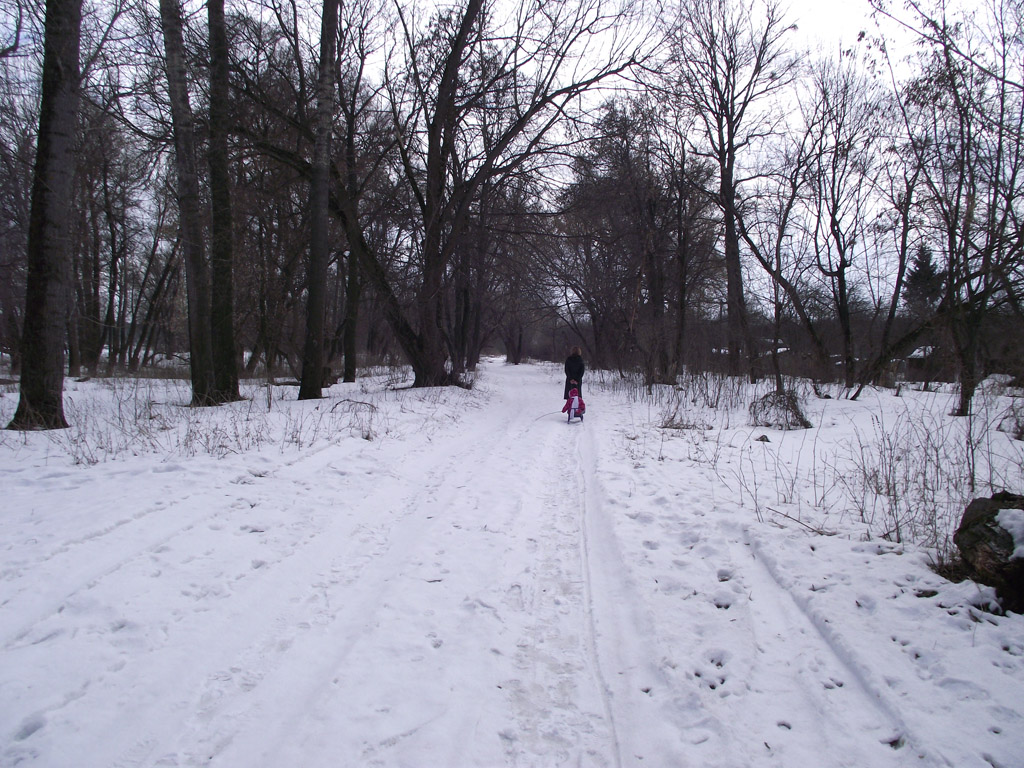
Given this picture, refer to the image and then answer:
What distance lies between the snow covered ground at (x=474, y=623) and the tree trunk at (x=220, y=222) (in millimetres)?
6174

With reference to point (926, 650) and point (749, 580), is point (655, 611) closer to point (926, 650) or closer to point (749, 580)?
point (749, 580)

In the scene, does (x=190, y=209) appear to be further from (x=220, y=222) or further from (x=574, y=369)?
(x=574, y=369)

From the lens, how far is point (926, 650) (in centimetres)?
275

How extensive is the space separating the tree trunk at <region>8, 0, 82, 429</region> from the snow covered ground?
2.10 m

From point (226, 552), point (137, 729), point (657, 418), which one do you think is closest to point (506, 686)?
point (137, 729)

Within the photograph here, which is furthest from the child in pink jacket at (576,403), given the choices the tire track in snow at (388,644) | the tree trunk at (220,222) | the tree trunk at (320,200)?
the tree trunk at (220,222)

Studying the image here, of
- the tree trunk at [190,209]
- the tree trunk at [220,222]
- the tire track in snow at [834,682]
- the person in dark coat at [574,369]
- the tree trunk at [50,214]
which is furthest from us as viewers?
the person in dark coat at [574,369]

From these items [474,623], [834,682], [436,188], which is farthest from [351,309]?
[834,682]

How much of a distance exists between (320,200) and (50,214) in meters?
4.88

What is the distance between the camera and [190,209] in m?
10.1

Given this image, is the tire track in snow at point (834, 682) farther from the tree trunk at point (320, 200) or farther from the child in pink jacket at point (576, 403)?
the tree trunk at point (320, 200)

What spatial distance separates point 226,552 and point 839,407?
1333cm

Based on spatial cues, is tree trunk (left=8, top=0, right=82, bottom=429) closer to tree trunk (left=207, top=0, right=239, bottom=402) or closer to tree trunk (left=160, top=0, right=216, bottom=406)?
tree trunk (left=160, top=0, right=216, bottom=406)

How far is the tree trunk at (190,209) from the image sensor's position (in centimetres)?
926
